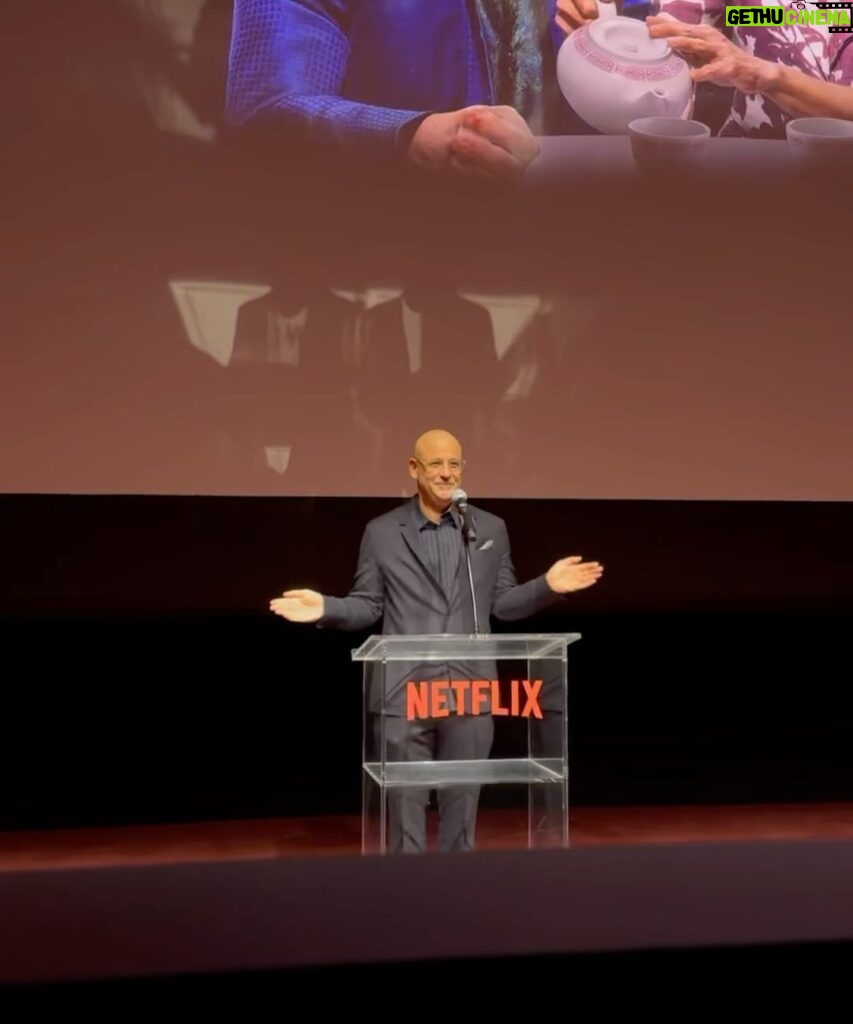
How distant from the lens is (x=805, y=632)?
4.43 metres

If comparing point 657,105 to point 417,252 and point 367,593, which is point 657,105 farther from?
point 367,593

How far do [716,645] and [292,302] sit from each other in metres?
2.05

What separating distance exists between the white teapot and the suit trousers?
2.33 m

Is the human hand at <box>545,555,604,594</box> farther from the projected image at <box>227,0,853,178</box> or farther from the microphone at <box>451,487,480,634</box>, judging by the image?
the projected image at <box>227,0,853,178</box>

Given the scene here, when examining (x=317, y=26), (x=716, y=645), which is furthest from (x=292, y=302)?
(x=716, y=645)

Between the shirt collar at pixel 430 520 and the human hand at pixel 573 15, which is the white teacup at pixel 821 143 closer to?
the human hand at pixel 573 15

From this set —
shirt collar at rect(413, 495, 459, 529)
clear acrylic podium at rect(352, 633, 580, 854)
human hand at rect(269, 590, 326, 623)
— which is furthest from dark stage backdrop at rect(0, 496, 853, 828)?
clear acrylic podium at rect(352, 633, 580, 854)

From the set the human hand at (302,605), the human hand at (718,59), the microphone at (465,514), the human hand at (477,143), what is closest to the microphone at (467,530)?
the microphone at (465,514)

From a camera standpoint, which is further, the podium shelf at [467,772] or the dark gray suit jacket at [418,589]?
the dark gray suit jacket at [418,589]

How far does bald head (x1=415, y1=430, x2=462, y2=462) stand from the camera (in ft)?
9.27

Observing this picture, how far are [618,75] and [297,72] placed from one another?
3.52ft

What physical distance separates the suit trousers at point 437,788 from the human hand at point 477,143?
7.12ft

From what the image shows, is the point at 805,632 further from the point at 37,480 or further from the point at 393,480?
the point at 37,480

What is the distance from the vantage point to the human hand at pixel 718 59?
3887mm
